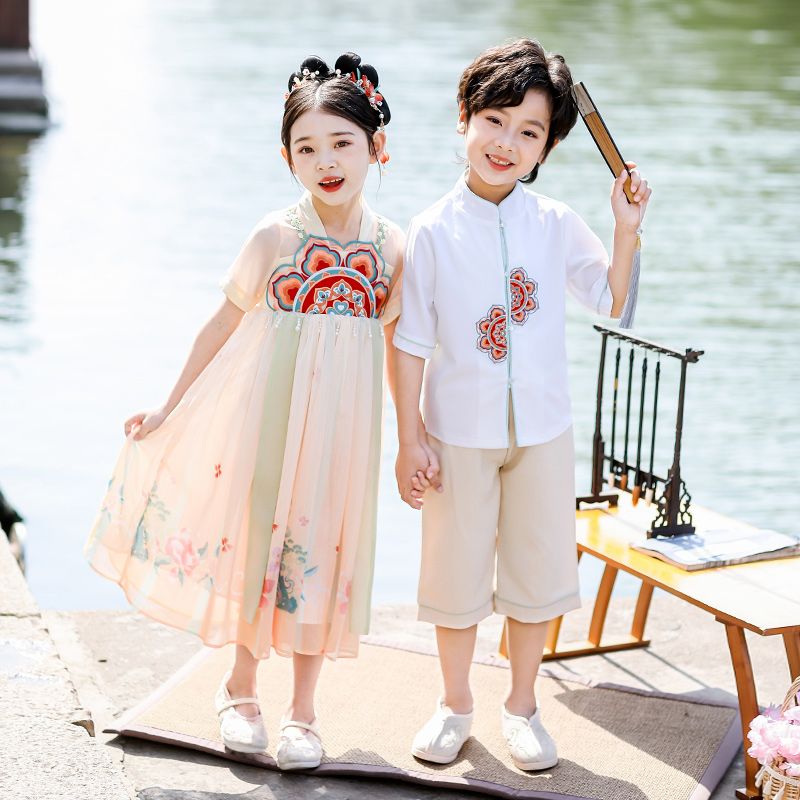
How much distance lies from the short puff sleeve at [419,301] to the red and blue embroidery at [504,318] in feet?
0.31

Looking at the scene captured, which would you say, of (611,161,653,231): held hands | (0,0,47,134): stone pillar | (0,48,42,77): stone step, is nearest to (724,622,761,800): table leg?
(611,161,653,231): held hands

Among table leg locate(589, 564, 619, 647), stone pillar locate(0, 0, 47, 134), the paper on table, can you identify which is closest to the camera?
the paper on table

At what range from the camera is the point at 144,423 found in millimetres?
2824

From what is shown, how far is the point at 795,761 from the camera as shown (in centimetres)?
253

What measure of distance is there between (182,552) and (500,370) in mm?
692

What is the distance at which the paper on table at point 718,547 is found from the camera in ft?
9.74

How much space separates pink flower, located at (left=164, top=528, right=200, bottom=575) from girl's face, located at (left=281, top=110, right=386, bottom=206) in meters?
0.69

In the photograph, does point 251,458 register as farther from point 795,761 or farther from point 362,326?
point 795,761

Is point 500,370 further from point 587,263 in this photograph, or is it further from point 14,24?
point 14,24

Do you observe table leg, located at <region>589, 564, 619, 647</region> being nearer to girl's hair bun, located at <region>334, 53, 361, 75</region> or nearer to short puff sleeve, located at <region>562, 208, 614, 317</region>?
short puff sleeve, located at <region>562, 208, 614, 317</region>

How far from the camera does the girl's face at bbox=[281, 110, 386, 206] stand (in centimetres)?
267

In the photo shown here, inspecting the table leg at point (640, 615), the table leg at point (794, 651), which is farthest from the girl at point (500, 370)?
the table leg at point (640, 615)

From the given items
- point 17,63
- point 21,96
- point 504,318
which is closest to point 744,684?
point 504,318

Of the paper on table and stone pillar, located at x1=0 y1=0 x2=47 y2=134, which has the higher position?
→ stone pillar, located at x1=0 y1=0 x2=47 y2=134
